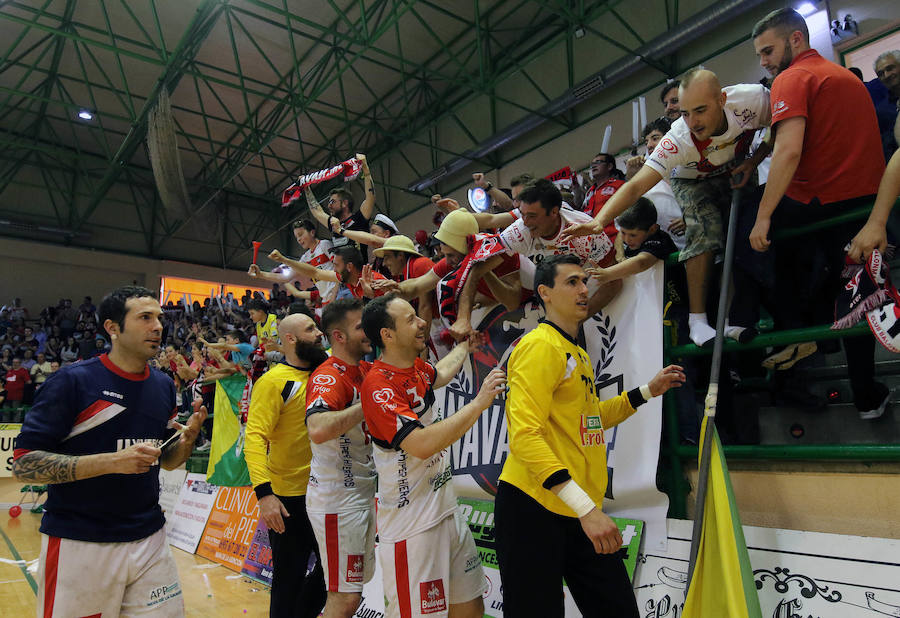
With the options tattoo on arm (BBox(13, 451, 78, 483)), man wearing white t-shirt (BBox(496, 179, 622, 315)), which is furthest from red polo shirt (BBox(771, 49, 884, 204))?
tattoo on arm (BBox(13, 451, 78, 483))

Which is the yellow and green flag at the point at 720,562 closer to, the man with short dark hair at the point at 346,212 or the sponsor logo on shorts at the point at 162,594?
the sponsor logo on shorts at the point at 162,594

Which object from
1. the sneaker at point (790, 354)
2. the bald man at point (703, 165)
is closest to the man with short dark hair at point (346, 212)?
the bald man at point (703, 165)

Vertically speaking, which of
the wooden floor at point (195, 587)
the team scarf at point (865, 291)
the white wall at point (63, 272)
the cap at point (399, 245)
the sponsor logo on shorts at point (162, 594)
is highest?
the white wall at point (63, 272)

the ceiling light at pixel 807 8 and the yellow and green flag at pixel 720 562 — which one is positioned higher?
the ceiling light at pixel 807 8

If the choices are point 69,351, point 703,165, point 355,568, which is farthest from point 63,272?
point 703,165

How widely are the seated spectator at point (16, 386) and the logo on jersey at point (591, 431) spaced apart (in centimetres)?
1757

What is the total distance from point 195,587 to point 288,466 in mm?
3013

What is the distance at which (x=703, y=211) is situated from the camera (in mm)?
3182

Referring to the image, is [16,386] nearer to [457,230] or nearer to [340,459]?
[340,459]

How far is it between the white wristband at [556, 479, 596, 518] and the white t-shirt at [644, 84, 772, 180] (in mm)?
1814

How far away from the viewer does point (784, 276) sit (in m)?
3.07

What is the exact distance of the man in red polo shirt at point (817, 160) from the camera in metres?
2.67

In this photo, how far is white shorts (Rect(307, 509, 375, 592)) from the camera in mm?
3268

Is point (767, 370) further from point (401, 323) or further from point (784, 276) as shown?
point (401, 323)
